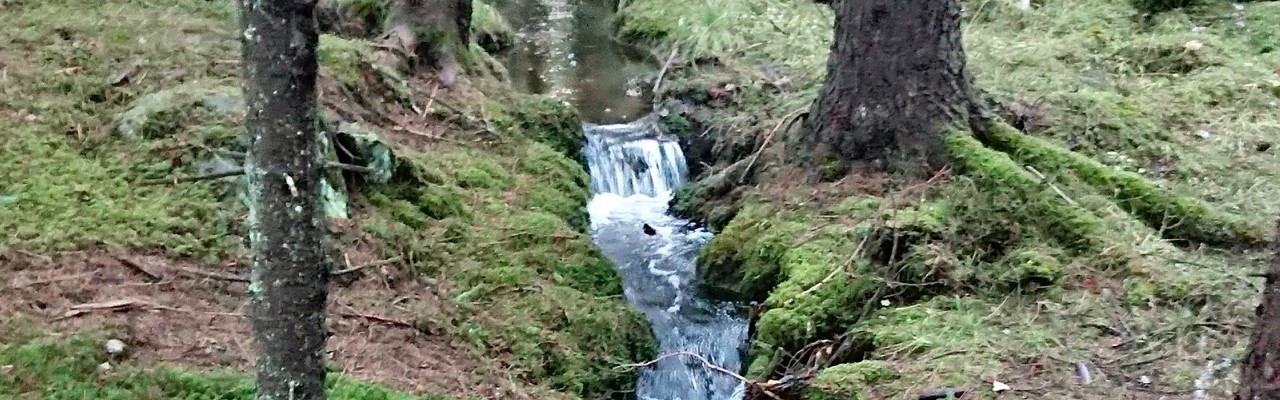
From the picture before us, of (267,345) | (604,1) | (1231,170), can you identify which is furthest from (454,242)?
(604,1)

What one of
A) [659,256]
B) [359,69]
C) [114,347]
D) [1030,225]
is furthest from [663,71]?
[114,347]

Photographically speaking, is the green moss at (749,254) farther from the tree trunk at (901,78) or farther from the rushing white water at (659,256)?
the tree trunk at (901,78)

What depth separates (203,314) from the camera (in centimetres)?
432

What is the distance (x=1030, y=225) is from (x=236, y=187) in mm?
4390

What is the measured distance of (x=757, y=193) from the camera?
7703 millimetres

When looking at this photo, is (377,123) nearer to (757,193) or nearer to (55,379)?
(757,193)

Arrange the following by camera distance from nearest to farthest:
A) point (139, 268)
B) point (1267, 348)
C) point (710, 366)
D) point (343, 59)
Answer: point (1267, 348) < point (139, 268) < point (710, 366) < point (343, 59)

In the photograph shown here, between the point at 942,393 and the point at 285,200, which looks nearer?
the point at 285,200

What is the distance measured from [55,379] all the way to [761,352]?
11.7ft

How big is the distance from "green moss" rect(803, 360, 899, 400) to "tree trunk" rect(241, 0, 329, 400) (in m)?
2.60

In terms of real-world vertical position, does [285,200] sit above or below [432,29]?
above

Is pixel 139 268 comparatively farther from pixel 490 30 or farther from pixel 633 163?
pixel 490 30

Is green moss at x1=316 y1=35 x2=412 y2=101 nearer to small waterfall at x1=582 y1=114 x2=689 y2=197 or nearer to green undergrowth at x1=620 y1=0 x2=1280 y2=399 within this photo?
small waterfall at x1=582 y1=114 x2=689 y2=197

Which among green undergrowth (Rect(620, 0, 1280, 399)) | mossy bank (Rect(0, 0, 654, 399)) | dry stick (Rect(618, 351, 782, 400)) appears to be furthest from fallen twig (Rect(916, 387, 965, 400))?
mossy bank (Rect(0, 0, 654, 399))
